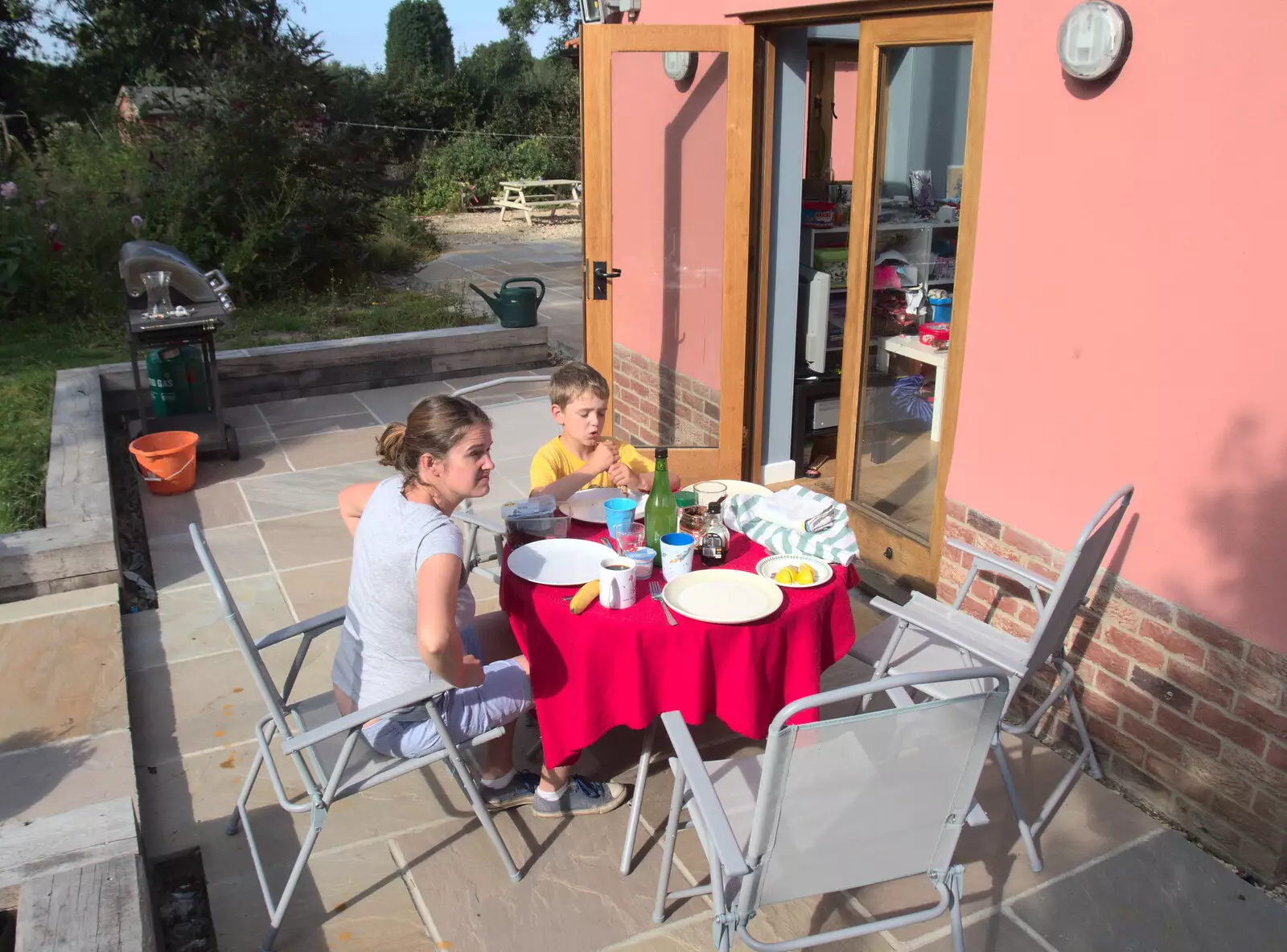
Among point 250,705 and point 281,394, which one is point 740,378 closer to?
point 250,705

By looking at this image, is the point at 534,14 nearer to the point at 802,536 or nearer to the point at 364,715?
the point at 802,536

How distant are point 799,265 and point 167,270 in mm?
3628

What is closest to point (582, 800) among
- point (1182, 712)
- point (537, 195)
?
point (1182, 712)

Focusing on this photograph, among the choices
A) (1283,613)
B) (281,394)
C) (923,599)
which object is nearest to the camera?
(1283,613)

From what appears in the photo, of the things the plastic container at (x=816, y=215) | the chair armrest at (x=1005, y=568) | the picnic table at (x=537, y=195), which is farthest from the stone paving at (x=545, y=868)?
the picnic table at (x=537, y=195)

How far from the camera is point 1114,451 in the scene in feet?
Answer: 9.95

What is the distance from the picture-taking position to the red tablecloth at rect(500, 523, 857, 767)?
2529 mm

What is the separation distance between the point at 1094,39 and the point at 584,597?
6.98 feet

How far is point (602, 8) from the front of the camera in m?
5.41

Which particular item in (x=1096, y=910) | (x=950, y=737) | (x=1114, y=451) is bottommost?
(x=1096, y=910)

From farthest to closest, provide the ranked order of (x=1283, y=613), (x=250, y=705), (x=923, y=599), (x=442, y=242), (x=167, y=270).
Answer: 1. (x=442, y=242)
2. (x=167, y=270)
3. (x=250, y=705)
4. (x=923, y=599)
5. (x=1283, y=613)

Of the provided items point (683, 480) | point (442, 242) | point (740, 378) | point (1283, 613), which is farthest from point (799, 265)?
point (442, 242)

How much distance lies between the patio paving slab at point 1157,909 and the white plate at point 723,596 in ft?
3.46

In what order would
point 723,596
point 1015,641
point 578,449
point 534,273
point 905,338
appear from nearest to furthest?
1. point 723,596
2. point 1015,641
3. point 578,449
4. point 905,338
5. point 534,273
